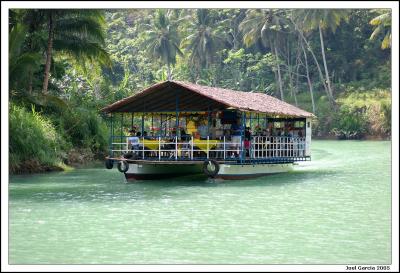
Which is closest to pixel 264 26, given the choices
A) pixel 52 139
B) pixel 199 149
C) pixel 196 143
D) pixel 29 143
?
pixel 52 139

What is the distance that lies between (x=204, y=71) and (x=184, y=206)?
46929 mm

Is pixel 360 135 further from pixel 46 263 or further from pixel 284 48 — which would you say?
pixel 46 263

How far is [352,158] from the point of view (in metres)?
32.8

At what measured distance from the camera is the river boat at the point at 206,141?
2105 cm

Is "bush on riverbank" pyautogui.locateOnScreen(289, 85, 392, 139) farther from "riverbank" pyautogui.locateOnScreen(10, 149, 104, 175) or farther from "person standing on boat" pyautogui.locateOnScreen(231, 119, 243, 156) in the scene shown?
"person standing on boat" pyautogui.locateOnScreen(231, 119, 243, 156)

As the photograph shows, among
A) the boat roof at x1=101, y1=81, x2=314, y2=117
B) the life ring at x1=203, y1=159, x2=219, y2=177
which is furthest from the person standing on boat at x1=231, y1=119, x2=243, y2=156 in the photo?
the life ring at x1=203, y1=159, x2=219, y2=177

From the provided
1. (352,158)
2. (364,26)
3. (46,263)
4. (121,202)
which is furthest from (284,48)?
(46,263)

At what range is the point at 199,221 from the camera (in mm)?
14758

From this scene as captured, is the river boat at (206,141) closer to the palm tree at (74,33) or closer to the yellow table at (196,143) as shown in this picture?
the yellow table at (196,143)

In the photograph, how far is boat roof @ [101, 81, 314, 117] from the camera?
68.4ft

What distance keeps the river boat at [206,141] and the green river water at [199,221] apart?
0.51m

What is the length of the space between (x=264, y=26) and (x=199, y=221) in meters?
43.7

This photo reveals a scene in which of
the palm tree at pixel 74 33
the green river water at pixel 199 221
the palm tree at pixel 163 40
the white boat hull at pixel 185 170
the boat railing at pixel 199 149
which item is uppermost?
the palm tree at pixel 163 40

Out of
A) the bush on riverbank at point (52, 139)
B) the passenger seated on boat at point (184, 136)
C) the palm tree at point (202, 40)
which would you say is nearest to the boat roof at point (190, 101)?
the passenger seated on boat at point (184, 136)
